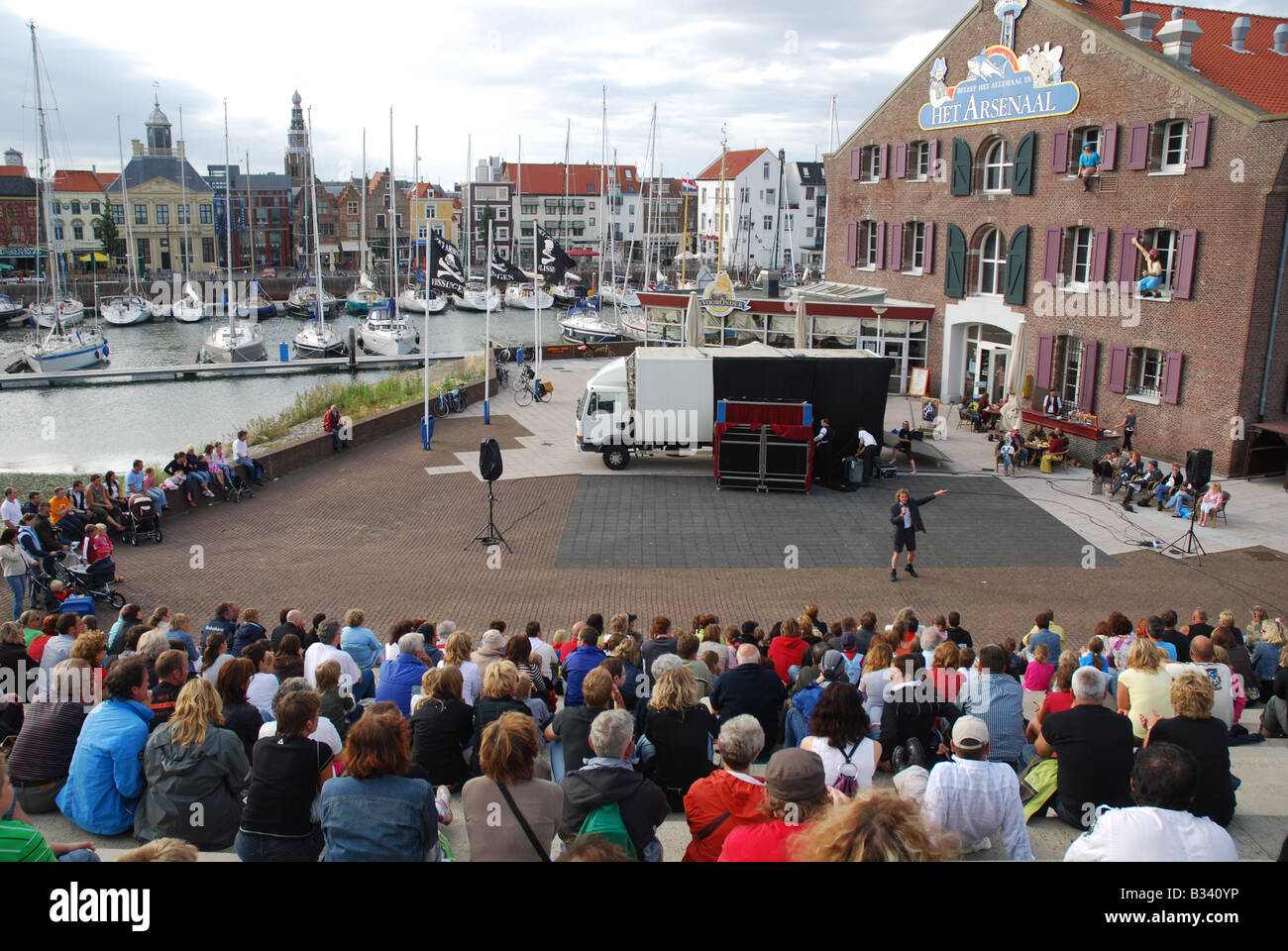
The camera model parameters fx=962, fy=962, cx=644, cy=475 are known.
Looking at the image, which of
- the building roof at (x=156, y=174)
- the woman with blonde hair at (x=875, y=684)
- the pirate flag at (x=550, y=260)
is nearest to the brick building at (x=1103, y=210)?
the pirate flag at (x=550, y=260)

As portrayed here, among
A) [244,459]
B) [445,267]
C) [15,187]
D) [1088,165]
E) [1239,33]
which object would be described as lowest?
[244,459]

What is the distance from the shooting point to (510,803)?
16.2 ft

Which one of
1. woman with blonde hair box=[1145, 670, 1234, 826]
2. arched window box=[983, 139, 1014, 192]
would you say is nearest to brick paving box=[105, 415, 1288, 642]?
woman with blonde hair box=[1145, 670, 1234, 826]

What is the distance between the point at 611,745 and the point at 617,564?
12.6 metres

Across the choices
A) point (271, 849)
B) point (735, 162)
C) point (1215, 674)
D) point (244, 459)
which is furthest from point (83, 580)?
point (735, 162)

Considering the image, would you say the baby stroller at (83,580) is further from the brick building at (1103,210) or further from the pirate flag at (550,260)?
the brick building at (1103,210)

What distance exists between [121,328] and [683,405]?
6878 centimetres

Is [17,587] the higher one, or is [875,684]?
[875,684]

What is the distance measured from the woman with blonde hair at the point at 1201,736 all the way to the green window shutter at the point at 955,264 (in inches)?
1144

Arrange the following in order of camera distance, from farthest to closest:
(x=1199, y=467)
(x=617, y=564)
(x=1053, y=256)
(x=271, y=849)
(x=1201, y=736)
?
(x=1053, y=256) < (x=1199, y=467) < (x=617, y=564) < (x=1201, y=736) < (x=271, y=849)

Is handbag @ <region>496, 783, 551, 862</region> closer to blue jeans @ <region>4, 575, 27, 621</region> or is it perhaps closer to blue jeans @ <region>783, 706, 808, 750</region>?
blue jeans @ <region>783, 706, 808, 750</region>

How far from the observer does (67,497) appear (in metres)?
17.2

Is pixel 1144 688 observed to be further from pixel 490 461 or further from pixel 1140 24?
pixel 1140 24
